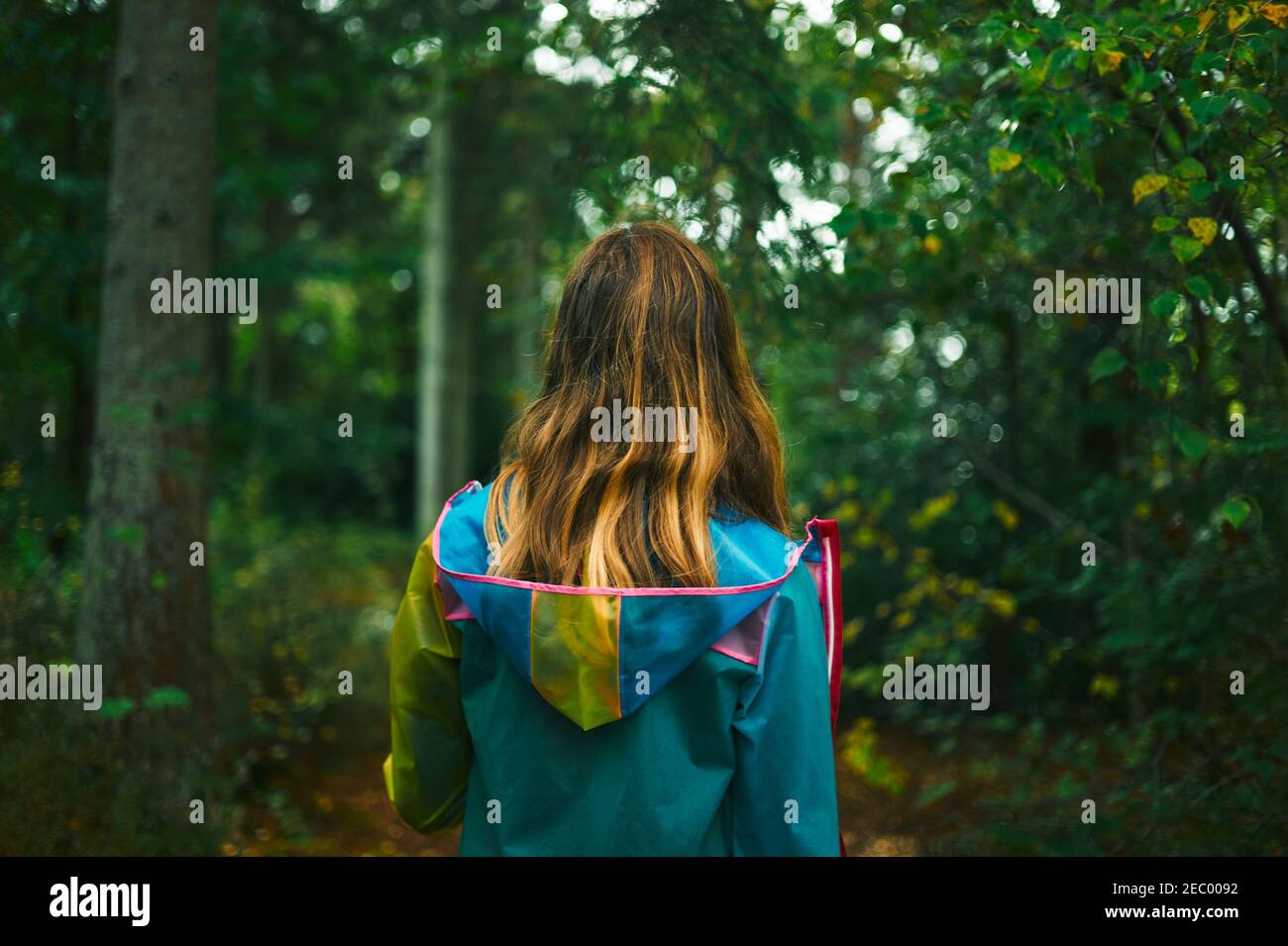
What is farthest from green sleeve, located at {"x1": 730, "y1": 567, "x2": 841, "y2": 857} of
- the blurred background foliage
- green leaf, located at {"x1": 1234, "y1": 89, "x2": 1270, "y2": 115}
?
green leaf, located at {"x1": 1234, "y1": 89, "x2": 1270, "y2": 115}

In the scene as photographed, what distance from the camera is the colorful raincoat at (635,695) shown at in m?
1.76

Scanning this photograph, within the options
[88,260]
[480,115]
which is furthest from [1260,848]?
[480,115]

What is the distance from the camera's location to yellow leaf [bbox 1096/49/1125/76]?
2.87 m

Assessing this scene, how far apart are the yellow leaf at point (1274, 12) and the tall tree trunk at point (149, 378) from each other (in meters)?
3.80

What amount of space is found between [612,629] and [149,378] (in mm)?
3073

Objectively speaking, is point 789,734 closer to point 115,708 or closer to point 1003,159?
point 1003,159

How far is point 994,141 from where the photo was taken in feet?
11.9

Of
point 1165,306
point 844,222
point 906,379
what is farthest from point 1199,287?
point 906,379

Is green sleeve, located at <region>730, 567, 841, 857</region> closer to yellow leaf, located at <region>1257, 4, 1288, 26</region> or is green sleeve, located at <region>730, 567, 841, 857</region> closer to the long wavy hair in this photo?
the long wavy hair

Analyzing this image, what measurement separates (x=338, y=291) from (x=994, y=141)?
1859cm

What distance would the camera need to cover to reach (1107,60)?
292 centimetres

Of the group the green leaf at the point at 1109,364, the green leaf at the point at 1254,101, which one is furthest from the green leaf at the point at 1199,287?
the green leaf at the point at 1254,101

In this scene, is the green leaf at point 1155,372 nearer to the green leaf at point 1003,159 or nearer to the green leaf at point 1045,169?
the green leaf at point 1045,169
